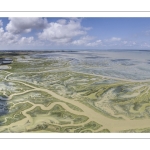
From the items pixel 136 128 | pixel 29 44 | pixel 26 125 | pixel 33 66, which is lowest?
pixel 136 128

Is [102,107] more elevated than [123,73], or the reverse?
[123,73]

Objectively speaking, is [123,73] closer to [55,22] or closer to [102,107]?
[102,107]

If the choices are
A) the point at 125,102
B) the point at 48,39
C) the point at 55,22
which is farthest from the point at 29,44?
the point at 125,102

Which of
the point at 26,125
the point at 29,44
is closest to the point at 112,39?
the point at 29,44

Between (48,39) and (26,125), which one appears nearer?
(26,125)
